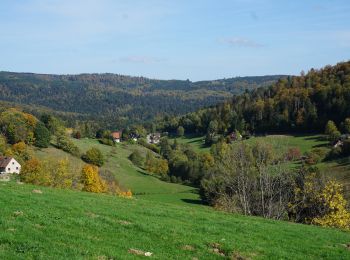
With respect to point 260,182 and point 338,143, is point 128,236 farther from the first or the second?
point 338,143

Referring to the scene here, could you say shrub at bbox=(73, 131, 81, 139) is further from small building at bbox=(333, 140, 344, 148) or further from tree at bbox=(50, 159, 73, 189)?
tree at bbox=(50, 159, 73, 189)

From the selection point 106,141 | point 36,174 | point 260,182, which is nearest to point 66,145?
point 106,141

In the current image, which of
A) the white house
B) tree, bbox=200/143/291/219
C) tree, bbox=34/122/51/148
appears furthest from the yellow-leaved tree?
tree, bbox=34/122/51/148

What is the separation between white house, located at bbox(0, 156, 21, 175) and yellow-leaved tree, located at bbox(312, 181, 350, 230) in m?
75.6

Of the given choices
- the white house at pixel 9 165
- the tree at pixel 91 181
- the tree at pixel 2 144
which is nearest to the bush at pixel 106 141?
the tree at pixel 2 144

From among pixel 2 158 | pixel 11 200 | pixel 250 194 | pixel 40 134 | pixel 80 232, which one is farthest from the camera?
pixel 40 134

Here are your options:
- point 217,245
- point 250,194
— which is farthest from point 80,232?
point 250,194

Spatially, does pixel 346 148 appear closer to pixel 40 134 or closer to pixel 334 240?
pixel 40 134

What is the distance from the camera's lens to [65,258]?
12.4 m

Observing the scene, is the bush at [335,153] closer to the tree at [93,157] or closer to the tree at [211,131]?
the tree at [93,157]

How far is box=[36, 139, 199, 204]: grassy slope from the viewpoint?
107 meters

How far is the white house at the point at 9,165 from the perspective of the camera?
10445cm

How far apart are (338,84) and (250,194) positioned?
133 meters

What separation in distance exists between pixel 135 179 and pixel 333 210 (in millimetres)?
88821
